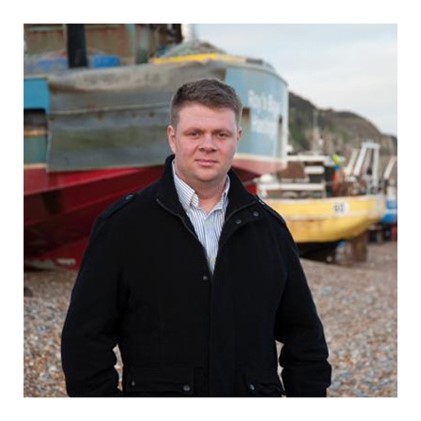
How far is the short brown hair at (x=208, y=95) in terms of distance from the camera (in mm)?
2068

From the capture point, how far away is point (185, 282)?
6.93 feet

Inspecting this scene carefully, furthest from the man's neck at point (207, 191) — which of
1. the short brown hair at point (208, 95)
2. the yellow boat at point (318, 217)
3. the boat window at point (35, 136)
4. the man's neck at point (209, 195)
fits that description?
the yellow boat at point (318, 217)

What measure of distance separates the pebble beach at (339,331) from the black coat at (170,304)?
289 cm

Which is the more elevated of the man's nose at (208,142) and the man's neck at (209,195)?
the man's nose at (208,142)

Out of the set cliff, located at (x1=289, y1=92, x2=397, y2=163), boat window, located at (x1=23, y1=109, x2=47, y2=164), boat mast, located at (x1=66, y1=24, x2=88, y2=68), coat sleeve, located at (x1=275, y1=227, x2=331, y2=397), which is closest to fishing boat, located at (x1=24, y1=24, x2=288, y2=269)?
boat window, located at (x1=23, y1=109, x2=47, y2=164)

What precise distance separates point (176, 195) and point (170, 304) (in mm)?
244

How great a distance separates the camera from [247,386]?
7.10 feet

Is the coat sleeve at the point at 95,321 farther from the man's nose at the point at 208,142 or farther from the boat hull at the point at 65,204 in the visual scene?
the boat hull at the point at 65,204

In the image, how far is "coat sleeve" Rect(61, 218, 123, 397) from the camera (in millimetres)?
2100

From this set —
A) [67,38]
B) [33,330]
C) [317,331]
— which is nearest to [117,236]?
[317,331]

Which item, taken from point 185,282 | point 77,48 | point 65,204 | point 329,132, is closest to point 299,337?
point 185,282

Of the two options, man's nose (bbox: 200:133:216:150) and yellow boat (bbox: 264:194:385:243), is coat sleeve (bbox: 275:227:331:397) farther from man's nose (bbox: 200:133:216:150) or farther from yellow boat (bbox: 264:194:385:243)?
yellow boat (bbox: 264:194:385:243)

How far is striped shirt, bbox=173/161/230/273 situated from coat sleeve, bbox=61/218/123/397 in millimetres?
186
